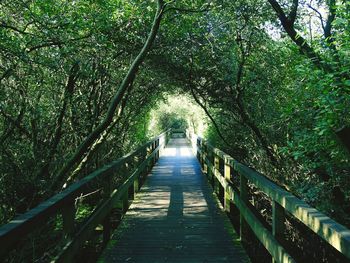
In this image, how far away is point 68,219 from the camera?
3.18m

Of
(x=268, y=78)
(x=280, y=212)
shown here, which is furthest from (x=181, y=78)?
(x=280, y=212)

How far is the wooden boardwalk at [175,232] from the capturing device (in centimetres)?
447

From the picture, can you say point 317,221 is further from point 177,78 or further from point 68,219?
point 177,78

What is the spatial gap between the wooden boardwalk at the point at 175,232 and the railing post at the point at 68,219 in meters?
1.29

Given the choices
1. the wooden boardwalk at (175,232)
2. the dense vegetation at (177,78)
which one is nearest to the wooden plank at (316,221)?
the wooden boardwalk at (175,232)

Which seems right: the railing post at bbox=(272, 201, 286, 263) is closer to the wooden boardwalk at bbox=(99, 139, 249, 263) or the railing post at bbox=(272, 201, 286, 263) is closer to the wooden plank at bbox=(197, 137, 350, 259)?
the wooden plank at bbox=(197, 137, 350, 259)

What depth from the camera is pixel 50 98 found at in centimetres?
724

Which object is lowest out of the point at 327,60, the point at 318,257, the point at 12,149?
the point at 318,257

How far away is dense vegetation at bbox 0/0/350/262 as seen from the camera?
5258mm

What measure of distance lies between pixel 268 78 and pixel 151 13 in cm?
340

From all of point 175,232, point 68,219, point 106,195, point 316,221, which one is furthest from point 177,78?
point 316,221

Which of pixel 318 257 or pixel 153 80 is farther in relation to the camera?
pixel 153 80

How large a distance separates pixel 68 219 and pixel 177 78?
8599 mm

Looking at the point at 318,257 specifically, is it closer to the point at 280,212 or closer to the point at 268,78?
the point at 280,212
